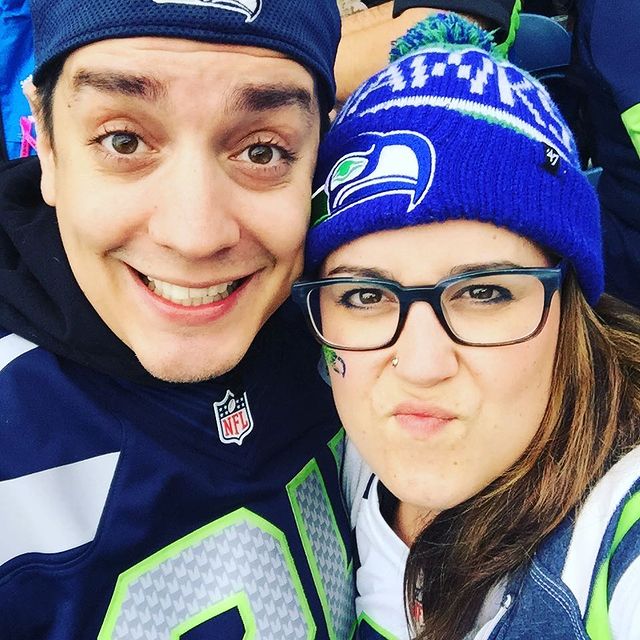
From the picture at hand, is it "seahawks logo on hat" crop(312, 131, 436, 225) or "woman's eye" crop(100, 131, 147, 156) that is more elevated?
"woman's eye" crop(100, 131, 147, 156)

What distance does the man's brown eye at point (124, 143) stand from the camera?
1.17 m

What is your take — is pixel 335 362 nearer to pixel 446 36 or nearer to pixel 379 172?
pixel 379 172

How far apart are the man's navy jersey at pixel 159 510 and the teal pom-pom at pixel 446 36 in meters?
0.68

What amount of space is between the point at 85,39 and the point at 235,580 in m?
0.98

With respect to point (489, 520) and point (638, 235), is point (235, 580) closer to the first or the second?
point (489, 520)

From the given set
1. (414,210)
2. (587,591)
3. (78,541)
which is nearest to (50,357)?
(78,541)

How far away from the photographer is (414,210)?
3.94 feet

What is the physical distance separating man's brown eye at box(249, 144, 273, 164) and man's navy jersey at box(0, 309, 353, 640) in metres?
0.44

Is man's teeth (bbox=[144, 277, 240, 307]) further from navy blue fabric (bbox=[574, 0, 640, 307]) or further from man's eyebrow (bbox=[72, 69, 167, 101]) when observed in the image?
navy blue fabric (bbox=[574, 0, 640, 307])

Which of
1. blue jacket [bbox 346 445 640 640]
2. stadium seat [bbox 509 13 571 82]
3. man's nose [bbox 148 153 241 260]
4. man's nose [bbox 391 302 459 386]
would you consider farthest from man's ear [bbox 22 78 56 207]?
stadium seat [bbox 509 13 571 82]

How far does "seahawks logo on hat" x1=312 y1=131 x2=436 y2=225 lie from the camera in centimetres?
122

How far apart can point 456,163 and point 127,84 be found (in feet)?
1.81

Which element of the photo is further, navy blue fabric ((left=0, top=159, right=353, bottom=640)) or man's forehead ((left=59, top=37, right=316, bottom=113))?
navy blue fabric ((left=0, top=159, right=353, bottom=640))

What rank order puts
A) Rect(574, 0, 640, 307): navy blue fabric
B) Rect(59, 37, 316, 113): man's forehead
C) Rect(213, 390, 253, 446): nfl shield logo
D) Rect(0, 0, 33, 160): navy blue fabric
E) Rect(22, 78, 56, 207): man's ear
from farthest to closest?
Rect(0, 0, 33, 160): navy blue fabric
Rect(574, 0, 640, 307): navy blue fabric
Rect(213, 390, 253, 446): nfl shield logo
Rect(22, 78, 56, 207): man's ear
Rect(59, 37, 316, 113): man's forehead
